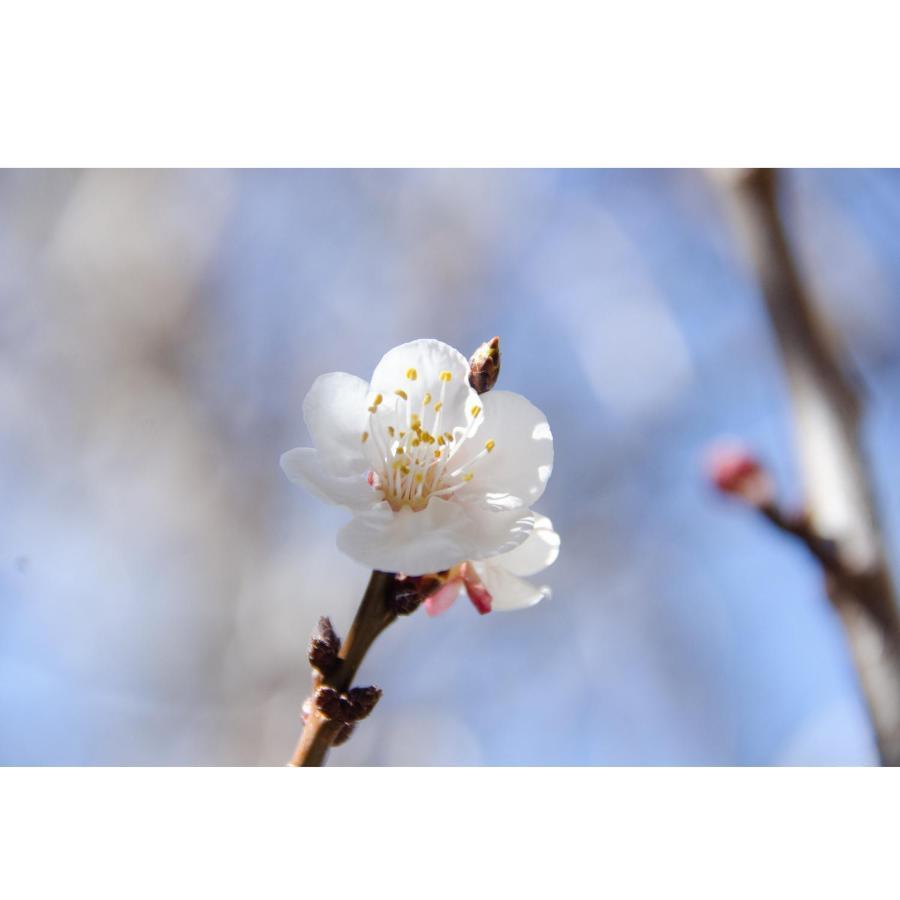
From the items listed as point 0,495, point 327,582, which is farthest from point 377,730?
point 0,495

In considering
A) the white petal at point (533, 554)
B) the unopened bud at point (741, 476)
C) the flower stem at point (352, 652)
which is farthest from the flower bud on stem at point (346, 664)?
the unopened bud at point (741, 476)

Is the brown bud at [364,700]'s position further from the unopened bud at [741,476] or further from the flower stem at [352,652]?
the unopened bud at [741,476]

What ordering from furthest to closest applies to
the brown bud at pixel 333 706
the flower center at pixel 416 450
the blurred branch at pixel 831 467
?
the blurred branch at pixel 831 467, the flower center at pixel 416 450, the brown bud at pixel 333 706

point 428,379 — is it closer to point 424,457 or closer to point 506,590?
point 424,457

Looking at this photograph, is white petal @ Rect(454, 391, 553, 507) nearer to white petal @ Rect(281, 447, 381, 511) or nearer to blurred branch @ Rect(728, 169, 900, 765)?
white petal @ Rect(281, 447, 381, 511)
